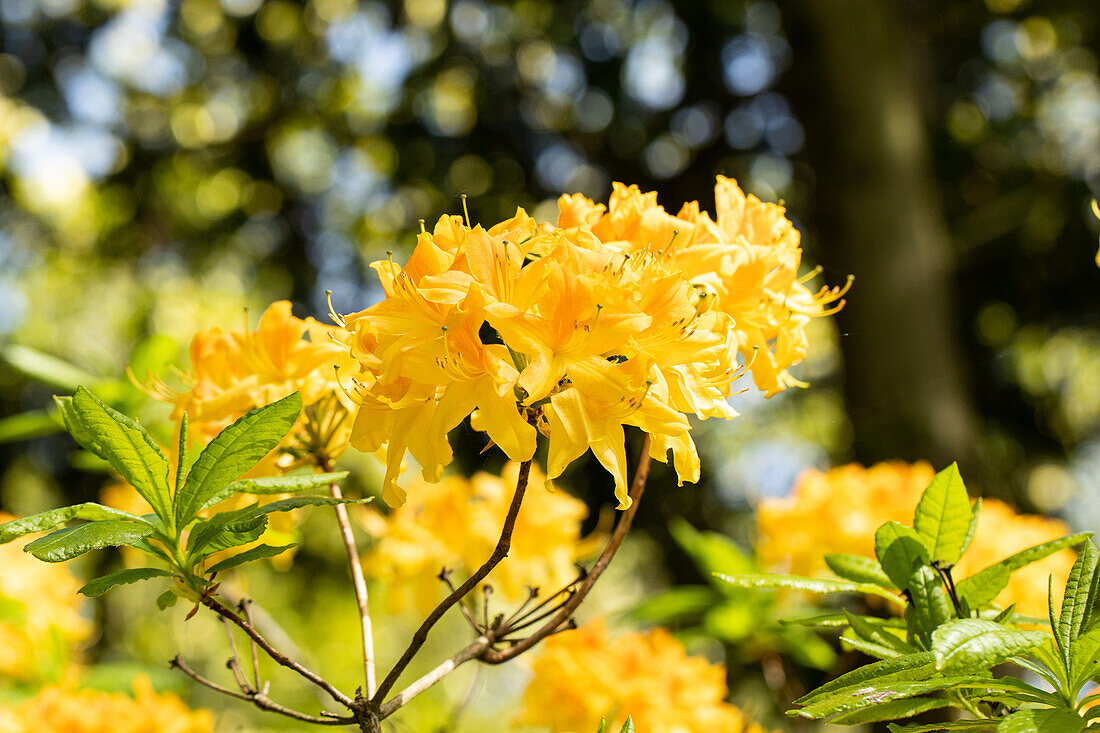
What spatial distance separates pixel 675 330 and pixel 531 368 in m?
0.11

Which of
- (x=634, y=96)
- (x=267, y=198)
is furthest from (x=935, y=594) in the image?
(x=267, y=198)

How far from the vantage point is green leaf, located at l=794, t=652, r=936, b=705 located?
500 millimetres

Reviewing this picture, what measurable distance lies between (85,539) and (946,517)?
2.01 ft

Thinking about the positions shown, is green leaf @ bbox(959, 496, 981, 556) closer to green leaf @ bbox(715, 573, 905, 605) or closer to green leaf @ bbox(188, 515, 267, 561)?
green leaf @ bbox(715, 573, 905, 605)

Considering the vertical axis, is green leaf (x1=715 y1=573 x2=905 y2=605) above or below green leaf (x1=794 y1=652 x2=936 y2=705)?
below

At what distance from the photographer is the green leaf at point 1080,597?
21.1 inches

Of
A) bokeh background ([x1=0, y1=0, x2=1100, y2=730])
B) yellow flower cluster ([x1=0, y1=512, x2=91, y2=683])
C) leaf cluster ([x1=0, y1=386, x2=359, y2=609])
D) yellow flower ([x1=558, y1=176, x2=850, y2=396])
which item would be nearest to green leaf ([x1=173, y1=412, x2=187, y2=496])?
leaf cluster ([x1=0, y1=386, x2=359, y2=609])

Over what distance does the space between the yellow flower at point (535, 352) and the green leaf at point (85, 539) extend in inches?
6.3

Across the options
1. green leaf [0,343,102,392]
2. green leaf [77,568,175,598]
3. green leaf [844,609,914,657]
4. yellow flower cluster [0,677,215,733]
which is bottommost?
yellow flower cluster [0,677,215,733]

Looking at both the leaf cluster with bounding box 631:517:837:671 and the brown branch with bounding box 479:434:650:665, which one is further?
the leaf cluster with bounding box 631:517:837:671

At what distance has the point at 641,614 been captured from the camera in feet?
4.30

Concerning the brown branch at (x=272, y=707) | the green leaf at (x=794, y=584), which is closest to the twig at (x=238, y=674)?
the brown branch at (x=272, y=707)

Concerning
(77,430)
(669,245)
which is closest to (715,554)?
(669,245)

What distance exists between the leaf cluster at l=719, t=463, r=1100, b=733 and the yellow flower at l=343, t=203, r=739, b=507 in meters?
0.16
